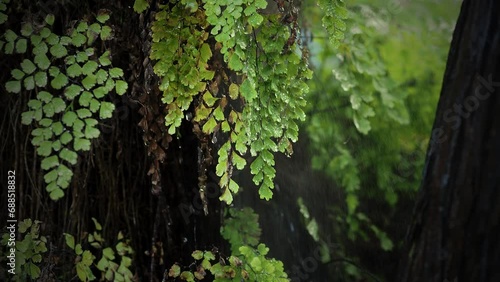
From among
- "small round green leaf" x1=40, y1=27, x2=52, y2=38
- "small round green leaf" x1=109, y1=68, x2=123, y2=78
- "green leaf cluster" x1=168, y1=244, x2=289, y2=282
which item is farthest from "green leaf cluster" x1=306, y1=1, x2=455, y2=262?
"small round green leaf" x1=40, y1=27, x2=52, y2=38

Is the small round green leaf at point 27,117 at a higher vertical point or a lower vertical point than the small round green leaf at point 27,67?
lower

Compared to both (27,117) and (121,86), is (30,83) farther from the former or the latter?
(121,86)

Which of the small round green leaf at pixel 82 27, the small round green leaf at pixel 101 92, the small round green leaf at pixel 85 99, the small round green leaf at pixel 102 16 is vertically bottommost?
the small round green leaf at pixel 85 99

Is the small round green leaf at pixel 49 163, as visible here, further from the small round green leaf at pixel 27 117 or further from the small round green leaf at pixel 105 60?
the small round green leaf at pixel 105 60

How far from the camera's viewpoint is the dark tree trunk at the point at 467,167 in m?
1.25

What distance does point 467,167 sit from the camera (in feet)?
4.17

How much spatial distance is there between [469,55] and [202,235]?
98 centimetres

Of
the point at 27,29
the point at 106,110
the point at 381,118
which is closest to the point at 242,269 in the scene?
the point at 106,110

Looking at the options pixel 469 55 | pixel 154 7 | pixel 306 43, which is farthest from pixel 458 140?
pixel 306 43

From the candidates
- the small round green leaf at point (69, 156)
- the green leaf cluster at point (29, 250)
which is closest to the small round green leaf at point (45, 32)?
the small round green leaf at point (69, 156)

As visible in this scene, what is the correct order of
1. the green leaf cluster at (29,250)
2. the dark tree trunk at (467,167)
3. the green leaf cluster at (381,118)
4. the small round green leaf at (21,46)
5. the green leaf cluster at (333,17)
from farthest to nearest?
the green leaf cluster at (381,118) < the green leaf cluster at (29,250) < the small round green leaf at (21,46) < the green leaf cluster at (333,17) < the dark tree trunk at (467,167)

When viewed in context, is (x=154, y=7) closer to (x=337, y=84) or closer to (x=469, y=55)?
(x=469, y=55)

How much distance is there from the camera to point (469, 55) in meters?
1.28

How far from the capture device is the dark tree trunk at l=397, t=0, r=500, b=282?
125cm
